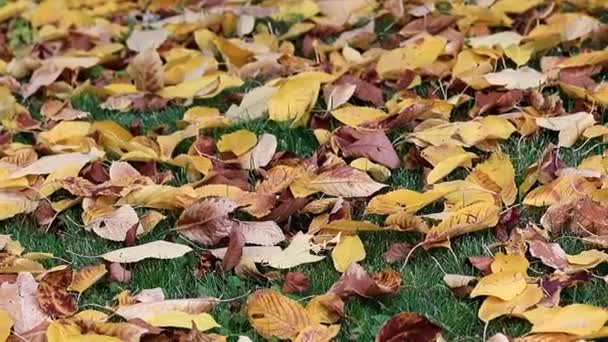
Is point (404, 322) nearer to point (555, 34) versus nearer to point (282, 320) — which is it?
point (282, 320)

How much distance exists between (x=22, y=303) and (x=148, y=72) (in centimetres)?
145

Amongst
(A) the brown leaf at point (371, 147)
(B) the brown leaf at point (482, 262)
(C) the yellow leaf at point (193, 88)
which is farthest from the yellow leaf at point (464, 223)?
(C) the yellow leaf at point (193, 88)

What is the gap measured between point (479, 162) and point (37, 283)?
127 centimetres

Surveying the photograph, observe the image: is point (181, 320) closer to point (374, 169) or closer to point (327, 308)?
point (327, 308)

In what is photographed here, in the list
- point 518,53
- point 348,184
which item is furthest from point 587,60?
point 348,184

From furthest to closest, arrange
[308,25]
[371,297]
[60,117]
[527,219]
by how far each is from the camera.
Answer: [308,25] → [60,117] → [527,219] → [371,297]

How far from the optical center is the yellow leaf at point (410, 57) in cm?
363

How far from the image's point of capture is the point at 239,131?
10.5ft

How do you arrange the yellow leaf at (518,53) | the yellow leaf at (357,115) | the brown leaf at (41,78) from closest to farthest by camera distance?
the yellow leaf at (357,115) → the yellow leaf at (518,53) → the brown leaf at (41,78)

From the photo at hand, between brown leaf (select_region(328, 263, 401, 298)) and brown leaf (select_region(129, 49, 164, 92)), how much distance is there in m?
1.52

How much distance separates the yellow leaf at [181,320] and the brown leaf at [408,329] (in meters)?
0.37

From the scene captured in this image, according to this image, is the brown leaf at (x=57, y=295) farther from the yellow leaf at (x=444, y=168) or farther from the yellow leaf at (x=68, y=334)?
the yellow leaf at (x=444, y=168)

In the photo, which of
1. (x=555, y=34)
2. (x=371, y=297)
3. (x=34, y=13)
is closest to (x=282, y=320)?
(x=371, y=297)

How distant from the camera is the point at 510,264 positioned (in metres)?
2.45
